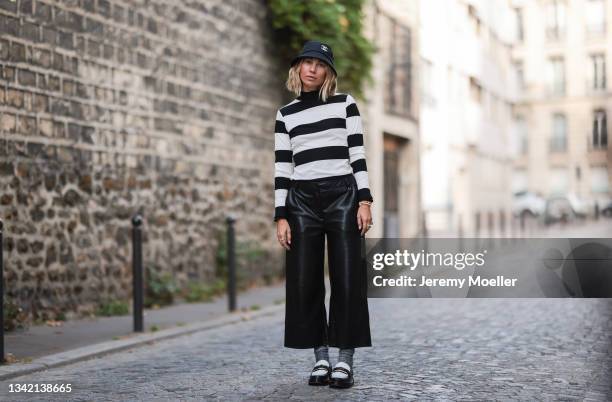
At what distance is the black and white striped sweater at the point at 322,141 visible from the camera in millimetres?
5266

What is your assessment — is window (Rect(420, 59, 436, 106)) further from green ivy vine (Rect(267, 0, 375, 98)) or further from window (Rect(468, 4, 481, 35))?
green ivy vine (Rect(267, 0, 375, 98))

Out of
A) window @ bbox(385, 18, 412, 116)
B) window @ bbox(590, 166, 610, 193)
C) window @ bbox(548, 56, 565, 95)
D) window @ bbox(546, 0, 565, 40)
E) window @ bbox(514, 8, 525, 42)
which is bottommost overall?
window @ bbox(590, 166, 610, 193)

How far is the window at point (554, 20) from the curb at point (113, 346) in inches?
780

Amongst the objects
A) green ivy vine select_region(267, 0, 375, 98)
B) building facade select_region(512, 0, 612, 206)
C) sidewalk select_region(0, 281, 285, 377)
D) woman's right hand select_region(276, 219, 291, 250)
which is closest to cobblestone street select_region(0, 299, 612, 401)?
sidewalk select_region(0, 281, 285, 377)

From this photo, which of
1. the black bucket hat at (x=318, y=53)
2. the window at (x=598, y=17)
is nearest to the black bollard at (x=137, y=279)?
the black bucket hat at (x=318, y=53)

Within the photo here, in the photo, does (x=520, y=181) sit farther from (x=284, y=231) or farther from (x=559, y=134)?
(x=284, y=231)

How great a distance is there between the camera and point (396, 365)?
6.10 meters

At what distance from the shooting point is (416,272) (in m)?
5.19

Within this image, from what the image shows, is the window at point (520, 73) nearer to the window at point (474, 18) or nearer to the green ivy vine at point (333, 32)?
the window at point (474, 18)

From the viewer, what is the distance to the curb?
20.8ft

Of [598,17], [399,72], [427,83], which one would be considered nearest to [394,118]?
[399,72]

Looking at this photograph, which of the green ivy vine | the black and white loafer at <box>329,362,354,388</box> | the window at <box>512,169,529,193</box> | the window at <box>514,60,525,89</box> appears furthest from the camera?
the window at <box>512,169,529,193</box>

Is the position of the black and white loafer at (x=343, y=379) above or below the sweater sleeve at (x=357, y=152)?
below

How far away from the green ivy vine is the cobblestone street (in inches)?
238
